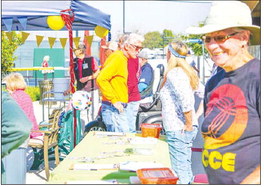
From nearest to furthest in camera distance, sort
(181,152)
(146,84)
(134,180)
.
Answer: (134,180), (181,152), (146,84)

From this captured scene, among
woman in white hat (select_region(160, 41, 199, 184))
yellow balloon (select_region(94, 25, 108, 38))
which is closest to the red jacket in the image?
woman in white hat (select_region(160, 41, 199, 184))

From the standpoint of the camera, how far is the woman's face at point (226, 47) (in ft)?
5.91

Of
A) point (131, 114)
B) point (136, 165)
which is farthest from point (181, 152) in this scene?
point (131, 114)

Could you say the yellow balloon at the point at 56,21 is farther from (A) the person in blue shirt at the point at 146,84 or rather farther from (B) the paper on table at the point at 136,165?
(B) the paper on table at the point at 136,165

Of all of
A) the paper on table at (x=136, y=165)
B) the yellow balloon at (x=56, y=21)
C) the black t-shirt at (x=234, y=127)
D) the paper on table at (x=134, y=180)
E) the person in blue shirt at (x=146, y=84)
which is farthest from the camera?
the person in blue shirt at (x=146, y=84)

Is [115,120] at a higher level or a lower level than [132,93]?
lower

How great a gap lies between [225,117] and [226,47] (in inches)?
11.9

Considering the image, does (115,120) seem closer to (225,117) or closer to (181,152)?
(181,152)

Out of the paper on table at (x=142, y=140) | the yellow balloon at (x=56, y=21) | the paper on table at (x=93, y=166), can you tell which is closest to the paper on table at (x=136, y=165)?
the paper on table at (x=93, y=166)

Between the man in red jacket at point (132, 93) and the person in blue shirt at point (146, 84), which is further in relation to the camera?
the person in blue shirt at point (146, 84)

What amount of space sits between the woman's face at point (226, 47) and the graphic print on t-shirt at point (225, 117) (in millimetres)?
109

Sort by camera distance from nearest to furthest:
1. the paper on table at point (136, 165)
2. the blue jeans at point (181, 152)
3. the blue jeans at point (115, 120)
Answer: the paper on table at point (136, 165), the blue jeans at point (181, 152), the blue jeans at point (115, 120)

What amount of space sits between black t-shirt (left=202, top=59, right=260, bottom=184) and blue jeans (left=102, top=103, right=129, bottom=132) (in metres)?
2.30

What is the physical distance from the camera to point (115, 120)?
4.23m
